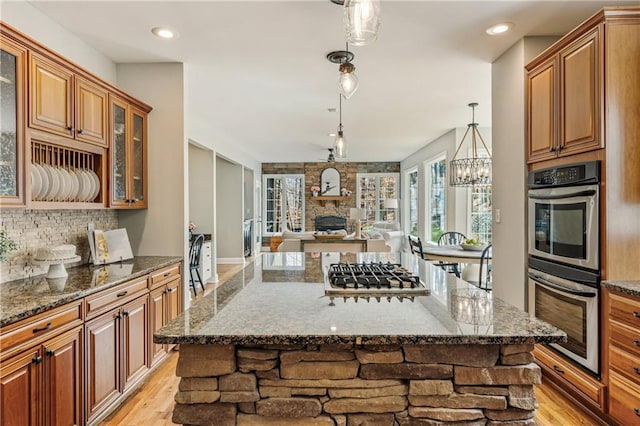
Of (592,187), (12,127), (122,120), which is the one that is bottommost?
(592,187)

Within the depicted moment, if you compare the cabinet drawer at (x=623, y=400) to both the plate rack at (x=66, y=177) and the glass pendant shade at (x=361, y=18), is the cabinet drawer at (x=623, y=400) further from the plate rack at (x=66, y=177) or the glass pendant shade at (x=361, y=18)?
the plate rack at (x=66, y=177)

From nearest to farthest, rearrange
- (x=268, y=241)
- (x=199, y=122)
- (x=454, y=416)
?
(x=454, y=416)
(x=199, y=122)
(x=268, y=241)

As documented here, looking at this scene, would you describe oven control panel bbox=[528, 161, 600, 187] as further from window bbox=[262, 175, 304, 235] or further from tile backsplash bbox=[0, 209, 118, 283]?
window bbox=[262, 175, 304, 235]

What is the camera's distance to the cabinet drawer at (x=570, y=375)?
2258 mm

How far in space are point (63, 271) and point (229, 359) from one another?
1.80 metres

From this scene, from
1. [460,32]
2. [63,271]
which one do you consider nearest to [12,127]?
[63,271]

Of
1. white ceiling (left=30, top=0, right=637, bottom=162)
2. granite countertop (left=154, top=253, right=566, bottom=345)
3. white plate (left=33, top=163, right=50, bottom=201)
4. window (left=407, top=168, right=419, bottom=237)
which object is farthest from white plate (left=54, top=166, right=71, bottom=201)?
window (left=407, top=168, right=419, bottom=237)

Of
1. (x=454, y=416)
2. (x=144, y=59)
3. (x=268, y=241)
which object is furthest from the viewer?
(x=268, y=241)

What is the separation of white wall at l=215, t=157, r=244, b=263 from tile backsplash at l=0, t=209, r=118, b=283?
17.7 feet

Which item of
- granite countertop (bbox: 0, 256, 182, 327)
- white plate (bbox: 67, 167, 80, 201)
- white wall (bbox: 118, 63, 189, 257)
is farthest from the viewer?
white wall (bbox: 118, 63, 189, 257)

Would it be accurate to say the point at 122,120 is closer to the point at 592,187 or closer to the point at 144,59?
the point at 144,59

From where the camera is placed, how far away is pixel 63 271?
2.44 m

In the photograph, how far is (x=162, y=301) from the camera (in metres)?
3.05

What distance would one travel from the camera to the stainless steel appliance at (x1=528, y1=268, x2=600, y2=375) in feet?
7.50
